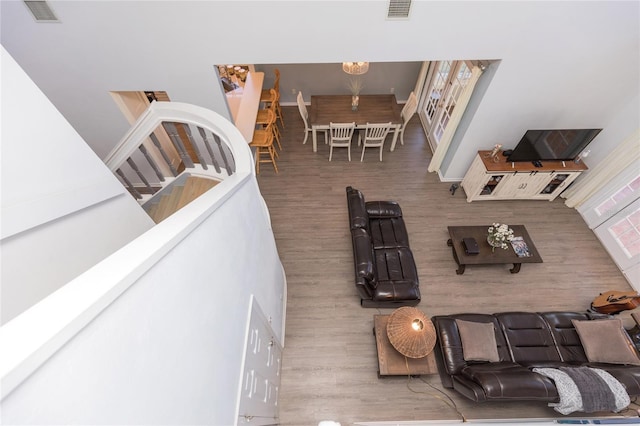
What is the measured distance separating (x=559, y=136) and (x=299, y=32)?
3.90m

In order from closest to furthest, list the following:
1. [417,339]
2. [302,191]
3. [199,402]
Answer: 1. [199,402]
2. [417,339]
3. [302,191]

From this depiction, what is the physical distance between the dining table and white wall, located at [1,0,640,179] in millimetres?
1835

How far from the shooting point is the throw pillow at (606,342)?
2.81 meters

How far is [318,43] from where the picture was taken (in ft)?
10.2

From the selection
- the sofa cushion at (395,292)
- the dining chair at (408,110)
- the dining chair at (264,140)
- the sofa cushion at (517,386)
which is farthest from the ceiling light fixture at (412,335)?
the dining chair at (408,110)

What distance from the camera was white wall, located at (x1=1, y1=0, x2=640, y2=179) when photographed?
2.83m

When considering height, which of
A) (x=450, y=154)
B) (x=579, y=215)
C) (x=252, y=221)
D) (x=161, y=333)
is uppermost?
(x=450, y=154)

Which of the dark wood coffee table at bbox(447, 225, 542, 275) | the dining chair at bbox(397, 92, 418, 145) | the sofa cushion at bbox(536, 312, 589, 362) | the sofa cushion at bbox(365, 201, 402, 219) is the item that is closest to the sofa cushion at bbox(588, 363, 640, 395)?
the sofa cushion at bbox(536, 312, 589, 362)

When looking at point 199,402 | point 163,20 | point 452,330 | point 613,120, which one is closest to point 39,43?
point 163,20

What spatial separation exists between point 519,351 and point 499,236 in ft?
4.52

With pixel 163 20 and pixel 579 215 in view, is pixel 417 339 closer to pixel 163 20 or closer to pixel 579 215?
pixel 579 215

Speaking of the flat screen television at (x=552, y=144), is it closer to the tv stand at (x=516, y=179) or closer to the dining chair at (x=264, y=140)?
the tv stand at (x=516, y=179)

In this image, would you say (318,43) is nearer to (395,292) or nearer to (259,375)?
(395,292)

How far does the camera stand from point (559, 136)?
3830 millimetres
